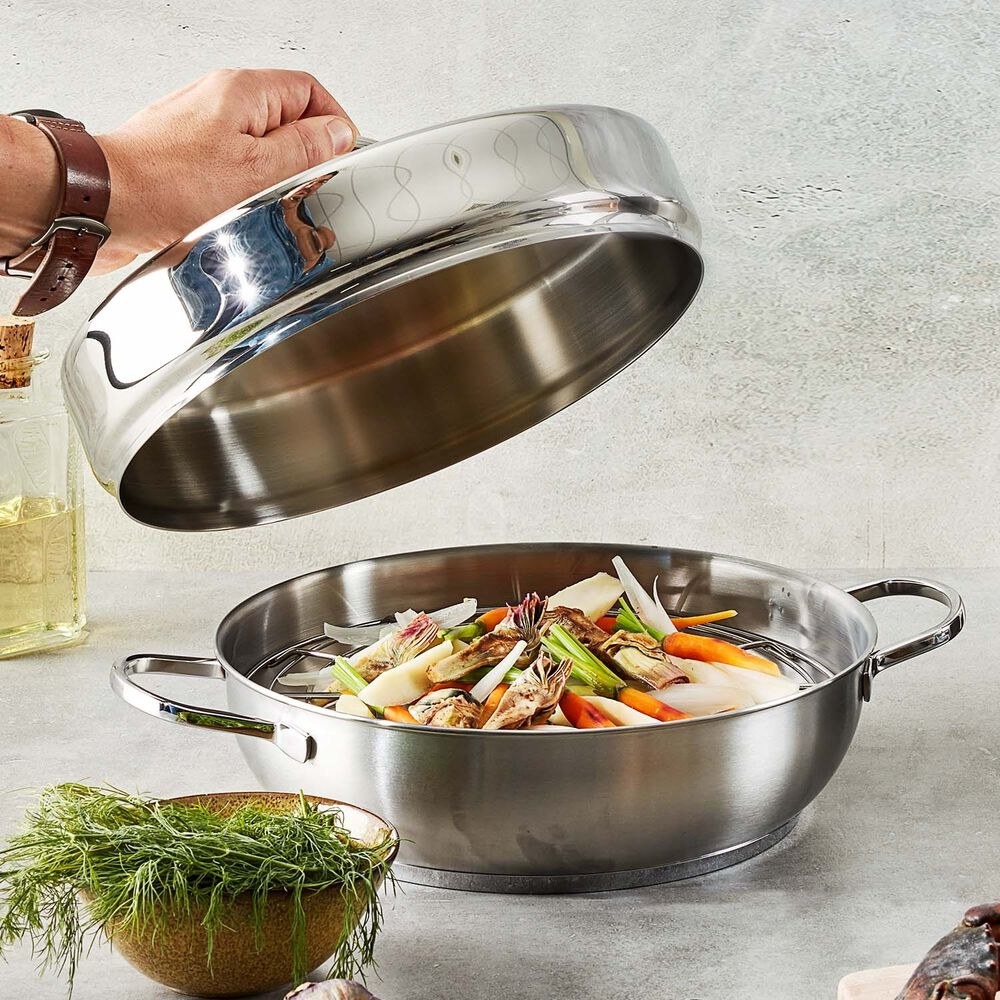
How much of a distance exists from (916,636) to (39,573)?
3.21 feet

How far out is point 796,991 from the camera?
709mm

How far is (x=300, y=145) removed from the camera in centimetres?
76

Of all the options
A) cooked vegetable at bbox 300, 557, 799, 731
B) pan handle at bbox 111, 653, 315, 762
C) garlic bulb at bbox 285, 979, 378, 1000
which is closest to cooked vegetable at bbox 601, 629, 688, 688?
cooked vegetable at bbox 300, 557, 799, 731

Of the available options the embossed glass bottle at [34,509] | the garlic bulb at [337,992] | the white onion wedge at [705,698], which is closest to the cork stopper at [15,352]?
the embossed glass bottle at [34,509]

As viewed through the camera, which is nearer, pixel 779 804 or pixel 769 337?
pixel 779 804

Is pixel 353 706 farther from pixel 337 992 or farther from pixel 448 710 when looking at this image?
pixel 337 992

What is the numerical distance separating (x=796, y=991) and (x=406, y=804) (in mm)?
258

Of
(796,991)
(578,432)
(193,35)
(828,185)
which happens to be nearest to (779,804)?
(796,991)

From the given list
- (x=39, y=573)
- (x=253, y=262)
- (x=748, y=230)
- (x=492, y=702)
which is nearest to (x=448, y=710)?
(x=492, y=702)

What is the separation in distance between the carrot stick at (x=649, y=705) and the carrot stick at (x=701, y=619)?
0.62 ft

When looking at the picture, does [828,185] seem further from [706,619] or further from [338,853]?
[338,853]

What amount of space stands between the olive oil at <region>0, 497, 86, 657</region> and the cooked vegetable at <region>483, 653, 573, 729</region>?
74 centimetres

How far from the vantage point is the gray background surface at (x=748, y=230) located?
1.62 m

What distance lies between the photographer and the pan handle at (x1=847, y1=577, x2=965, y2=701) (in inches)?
35.1
